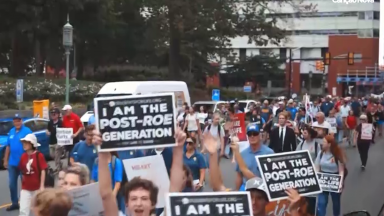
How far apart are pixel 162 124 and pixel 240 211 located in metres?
1.31

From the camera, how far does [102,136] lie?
547 cm

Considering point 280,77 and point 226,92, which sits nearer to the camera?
point 226,92

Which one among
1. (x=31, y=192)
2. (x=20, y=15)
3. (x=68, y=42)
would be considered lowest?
(x=31, y=192)

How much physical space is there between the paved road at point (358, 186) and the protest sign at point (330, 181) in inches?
71.0

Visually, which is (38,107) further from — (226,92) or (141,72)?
(226,92)

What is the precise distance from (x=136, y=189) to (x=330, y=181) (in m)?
5.85

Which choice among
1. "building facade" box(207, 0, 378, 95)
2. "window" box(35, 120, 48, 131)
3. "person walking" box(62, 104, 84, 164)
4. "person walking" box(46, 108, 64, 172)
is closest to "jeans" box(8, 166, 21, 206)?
"person walking" box(46, 108, 64, 172)

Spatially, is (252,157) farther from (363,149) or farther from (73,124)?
(363,149)

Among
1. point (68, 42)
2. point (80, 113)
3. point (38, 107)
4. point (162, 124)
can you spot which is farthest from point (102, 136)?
point (80, 113)

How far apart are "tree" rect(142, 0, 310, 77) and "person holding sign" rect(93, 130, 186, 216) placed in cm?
3526

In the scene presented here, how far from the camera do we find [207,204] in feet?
14.6

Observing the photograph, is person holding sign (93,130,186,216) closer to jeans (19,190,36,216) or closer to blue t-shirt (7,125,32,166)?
jeans (19,190,36,216)

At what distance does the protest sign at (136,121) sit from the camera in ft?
18.1

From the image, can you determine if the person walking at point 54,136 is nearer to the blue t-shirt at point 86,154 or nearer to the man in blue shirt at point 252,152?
the blue t-shirt at point 86,154
